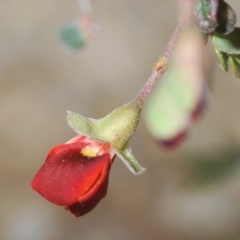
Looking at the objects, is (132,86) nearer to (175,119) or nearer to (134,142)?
(134,142)

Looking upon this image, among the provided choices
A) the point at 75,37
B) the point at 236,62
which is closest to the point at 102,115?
the point at 75,37

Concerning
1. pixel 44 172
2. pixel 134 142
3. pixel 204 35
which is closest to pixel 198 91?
pixel 204 35

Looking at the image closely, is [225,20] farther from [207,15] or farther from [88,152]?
[88,152]

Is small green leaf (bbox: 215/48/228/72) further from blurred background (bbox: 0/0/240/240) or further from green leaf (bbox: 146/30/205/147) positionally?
blurred background (bbox: 0/0/240/240)

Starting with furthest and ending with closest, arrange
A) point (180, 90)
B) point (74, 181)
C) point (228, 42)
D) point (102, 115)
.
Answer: point (102, 115) → point (180, 90) → point (228, 42) → point (74, 181)

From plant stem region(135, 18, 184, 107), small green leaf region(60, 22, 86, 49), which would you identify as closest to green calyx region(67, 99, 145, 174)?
plant stem region(135, 18, 184, 107)

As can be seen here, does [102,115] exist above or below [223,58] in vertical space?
below
